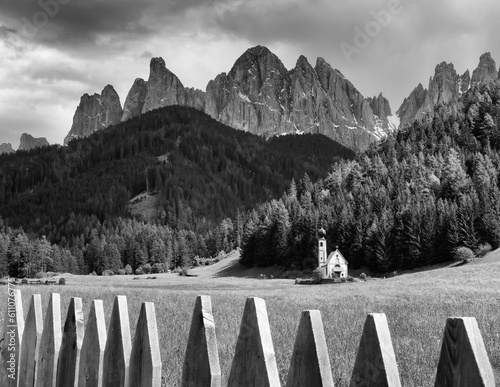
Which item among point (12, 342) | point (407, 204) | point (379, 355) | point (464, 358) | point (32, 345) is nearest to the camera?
point (464, 358)

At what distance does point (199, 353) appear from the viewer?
2.89 m

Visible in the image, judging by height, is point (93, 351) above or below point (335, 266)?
above

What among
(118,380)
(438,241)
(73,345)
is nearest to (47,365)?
(73,345)

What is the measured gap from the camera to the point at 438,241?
70.7 metres

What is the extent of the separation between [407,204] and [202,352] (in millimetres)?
83772

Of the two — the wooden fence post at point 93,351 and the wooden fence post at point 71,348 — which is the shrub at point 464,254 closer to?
the wooden fence post at point 71,348

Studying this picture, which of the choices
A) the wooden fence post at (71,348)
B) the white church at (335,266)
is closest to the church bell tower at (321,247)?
the white church at (335,266)

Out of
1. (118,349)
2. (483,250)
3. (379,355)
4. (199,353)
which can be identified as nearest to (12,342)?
(118,349)

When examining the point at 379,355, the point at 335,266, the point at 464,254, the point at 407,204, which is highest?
the point at 407,204

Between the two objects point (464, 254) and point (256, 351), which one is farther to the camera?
point (464, 254)

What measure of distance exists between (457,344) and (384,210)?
84.1 metres

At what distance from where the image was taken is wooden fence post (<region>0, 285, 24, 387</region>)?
4789 mm

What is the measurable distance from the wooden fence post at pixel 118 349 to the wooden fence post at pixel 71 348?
1.61 feet

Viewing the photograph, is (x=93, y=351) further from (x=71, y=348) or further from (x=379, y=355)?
(x=379, y=355)
